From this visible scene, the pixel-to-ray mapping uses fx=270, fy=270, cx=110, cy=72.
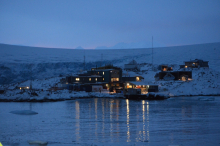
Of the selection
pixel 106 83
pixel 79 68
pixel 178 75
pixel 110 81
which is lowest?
pixel 106 83

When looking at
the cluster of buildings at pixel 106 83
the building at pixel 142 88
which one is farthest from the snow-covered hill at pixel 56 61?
the building at pixel 142 88

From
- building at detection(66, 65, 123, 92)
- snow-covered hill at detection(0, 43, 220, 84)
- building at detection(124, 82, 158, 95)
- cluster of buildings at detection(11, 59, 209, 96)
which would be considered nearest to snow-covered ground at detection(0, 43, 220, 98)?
snow-covered hill at detection(0, 43, 220, 84)

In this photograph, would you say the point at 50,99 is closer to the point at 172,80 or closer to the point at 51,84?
the point at 51,84

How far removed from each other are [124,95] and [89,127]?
1022 inches

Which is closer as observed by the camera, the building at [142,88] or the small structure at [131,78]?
the building at [142,88]

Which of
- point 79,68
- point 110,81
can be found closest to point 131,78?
point 110,81

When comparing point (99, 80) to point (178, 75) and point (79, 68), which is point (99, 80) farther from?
point (79, 68)

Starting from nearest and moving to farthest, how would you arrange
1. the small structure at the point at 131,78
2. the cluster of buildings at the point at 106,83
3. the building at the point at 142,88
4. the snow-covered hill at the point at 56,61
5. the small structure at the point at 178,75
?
the building at the point at 142,88
the cluster of buildings at the point at 106,83
the small structure at the point at 178,75
the small structure at the point at 131,78
the snow-covered hill at the point at 56,61

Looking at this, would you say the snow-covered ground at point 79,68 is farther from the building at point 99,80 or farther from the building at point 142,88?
the building at point 99,80

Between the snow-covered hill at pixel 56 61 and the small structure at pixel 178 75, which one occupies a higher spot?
the snow-covered hill at pixel 56 61

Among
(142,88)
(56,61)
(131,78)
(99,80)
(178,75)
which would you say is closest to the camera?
(142,88)

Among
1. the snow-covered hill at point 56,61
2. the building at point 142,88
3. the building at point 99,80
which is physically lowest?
the building at point 142,88

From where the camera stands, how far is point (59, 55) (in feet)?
331

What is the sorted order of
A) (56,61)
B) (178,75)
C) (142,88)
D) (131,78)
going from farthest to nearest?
(56,61) < (131,78) < (178,75) < (142,88)
